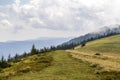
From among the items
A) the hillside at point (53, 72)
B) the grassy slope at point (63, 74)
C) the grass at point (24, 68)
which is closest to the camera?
the grassy slope at point (63, 74)

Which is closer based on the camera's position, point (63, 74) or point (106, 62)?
point (63, 74)

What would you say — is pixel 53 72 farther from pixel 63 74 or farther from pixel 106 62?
pixel 106 62

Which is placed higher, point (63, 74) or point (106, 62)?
point (106, 62)

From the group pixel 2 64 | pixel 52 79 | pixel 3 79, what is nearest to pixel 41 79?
pixel 52 79

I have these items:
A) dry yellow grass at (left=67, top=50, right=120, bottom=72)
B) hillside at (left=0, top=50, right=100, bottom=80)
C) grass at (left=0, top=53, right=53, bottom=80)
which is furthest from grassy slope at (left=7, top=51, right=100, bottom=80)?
grass at (left=0, top=53, right=53, bottom=80)

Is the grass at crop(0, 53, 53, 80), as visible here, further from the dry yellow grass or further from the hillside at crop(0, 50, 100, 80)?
the dry yellow grass

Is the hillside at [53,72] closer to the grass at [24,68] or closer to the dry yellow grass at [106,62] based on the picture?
the grass at [24,68]

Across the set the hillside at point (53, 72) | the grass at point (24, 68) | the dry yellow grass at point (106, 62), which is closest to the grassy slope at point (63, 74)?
the hillside at point (53, 72)

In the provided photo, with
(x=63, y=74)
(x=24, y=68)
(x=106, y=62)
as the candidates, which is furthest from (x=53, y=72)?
(x=106, y=62)

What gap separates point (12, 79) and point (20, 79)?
2.07 meters

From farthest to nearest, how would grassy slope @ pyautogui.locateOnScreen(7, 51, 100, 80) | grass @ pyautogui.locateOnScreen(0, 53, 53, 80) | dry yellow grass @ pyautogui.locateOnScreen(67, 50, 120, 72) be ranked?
grass @ pyautogui.locateOnScreen(0, 53, 53, 80)
dry yellow grass @ pyautogui.locateOnScreen(67, 50, 120, 72)
grassy slope @ pyautogui.locateOnScreen(7, 51, 100, 80)

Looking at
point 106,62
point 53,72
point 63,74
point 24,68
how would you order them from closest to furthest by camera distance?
point 63,74 < point 53,72 < point 24,68 < point 106,62

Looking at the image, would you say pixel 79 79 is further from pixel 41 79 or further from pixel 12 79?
pixel 12 79

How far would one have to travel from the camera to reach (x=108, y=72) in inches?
1686
